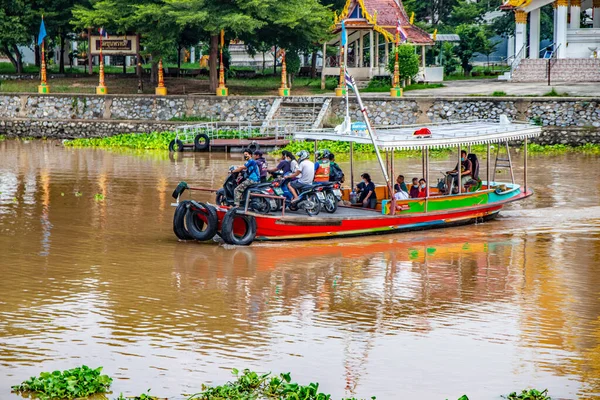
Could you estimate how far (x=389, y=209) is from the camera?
18.8m

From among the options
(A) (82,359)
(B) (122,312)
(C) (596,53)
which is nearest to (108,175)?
(B) (122,312)

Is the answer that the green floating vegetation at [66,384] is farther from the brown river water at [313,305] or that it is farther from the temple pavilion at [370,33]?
the temple pavilion at [370,33]

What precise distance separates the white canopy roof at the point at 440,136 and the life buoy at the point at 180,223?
10.1 feet

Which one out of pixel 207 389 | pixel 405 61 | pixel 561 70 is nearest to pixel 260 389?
pixel 207 389

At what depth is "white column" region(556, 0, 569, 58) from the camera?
4375 cm

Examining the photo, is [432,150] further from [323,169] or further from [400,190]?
[323,169]

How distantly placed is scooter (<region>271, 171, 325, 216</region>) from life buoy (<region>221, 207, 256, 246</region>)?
781mm

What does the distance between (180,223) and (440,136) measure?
17.3 feet

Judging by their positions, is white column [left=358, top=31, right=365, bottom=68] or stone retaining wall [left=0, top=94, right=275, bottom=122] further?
white column [left=358, top=31, right=365, bottom=68]

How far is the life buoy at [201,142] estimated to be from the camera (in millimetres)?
35125

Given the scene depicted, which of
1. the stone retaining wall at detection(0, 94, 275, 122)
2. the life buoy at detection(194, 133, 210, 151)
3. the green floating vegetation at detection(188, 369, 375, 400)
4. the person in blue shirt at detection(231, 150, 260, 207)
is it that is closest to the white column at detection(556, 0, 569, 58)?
the stone retaining wall at detection(0, 94, 275, 122)

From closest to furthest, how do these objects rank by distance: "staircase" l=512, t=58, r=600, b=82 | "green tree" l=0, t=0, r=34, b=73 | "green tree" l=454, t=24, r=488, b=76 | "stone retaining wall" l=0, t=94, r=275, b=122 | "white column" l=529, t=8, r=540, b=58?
1. "stone retaining wall" l=0, t=94, r=275, b=122
2. "staircase" l=512, t=58, r=600, b=82
3. "green tree" l=0, t=0, r=34, b=73
4. "white column" l=529, t=8, r=540, b=58
5. "green tree" l=454, t=24, r=488, b=76

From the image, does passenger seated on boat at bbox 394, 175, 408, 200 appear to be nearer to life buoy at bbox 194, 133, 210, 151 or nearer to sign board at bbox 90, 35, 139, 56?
life buoy at bbox 194, 133, 210, 151

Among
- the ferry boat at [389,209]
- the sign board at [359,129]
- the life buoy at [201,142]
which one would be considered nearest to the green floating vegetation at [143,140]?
the life buoy at [201,142]
